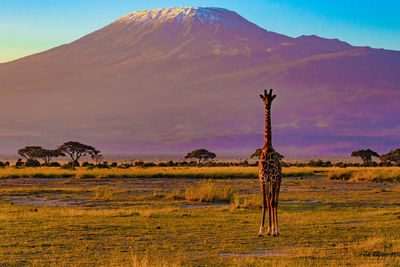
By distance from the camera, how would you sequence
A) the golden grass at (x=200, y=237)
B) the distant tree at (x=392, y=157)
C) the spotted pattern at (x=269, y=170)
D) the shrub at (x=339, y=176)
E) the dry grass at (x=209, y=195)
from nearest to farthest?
1. the golden grass at (x=200, y=237)
2. the spotted pattern at (x=269, y=170)
3. the dry grass at (x=209, y=195)
4. the shrub at (x=339, y=176)
5. the distant tree at (x=392, y=157)

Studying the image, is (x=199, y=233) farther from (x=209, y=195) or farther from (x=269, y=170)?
(x=209, y=195)

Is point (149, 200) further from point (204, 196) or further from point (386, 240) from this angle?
point (386, 240)

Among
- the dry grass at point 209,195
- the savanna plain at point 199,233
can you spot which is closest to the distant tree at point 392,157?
the savanna plain at point 199,233

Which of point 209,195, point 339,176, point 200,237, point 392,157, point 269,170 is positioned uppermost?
point 392,157

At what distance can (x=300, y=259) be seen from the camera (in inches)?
434

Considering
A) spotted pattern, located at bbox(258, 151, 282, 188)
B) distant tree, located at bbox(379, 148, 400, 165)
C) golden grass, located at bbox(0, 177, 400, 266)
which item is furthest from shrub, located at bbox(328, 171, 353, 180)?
distant tree, located at bbox(379, 148, 400, 165)

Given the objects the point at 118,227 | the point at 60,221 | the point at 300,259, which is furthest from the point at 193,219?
the point at 300,259

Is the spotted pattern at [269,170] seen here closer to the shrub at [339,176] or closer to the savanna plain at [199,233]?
the savanna plain at [199,233]

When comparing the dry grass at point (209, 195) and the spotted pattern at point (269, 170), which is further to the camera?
the dry grass at point (209, 195)

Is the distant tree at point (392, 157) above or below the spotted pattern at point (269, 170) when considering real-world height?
above

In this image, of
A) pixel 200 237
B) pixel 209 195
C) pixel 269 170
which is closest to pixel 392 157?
pixel 209 195

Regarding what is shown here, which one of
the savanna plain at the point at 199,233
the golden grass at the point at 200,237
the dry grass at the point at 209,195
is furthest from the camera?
the dry grass at the point at 209,195

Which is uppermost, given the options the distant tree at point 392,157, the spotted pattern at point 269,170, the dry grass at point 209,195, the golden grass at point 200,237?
the distant tree at point 392,157

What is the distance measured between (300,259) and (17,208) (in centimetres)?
1422
